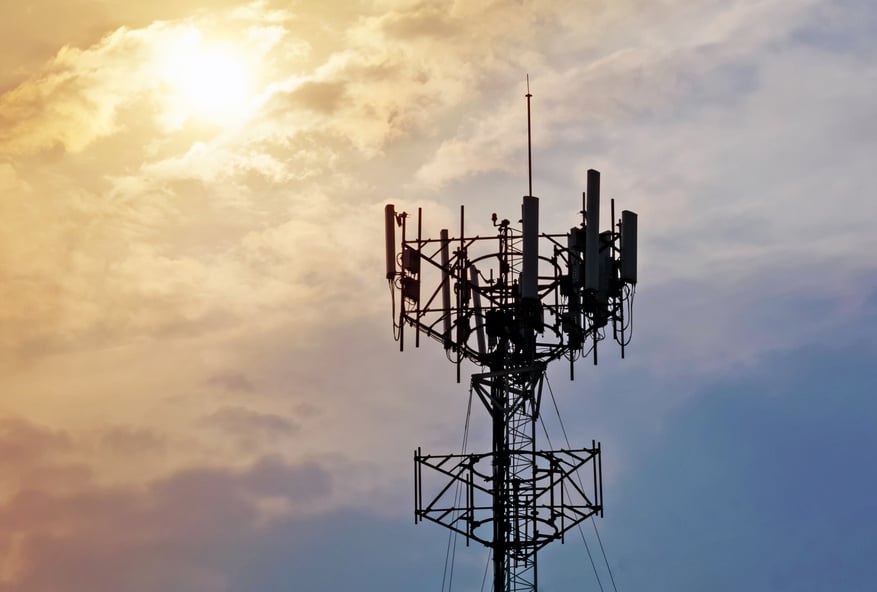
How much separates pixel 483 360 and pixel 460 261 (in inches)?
148

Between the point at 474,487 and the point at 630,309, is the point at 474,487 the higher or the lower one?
the lower one

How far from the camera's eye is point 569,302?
3179 inches

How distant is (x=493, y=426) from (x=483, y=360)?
2.69 m

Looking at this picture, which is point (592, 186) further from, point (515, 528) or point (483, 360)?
point (515, 528)

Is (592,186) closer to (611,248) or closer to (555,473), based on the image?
(611,248)

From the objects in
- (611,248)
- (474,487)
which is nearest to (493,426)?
(474,487)

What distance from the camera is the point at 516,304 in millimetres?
80688

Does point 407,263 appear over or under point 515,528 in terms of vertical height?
over

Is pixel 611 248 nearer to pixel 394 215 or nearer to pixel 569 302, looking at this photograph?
pixel 569 302

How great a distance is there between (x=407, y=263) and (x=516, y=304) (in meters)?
4.37

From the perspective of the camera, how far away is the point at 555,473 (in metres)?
78.4

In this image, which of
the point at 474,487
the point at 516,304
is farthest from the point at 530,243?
the point at 474,487

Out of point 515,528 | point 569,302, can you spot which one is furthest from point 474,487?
point 569,302

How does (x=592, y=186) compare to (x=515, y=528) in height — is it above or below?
above
